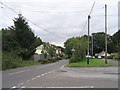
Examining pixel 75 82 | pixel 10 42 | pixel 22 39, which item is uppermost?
pixel 22 39

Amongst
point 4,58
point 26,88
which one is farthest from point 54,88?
point 4,58

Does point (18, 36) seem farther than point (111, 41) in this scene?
No

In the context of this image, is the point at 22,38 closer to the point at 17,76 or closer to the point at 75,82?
the point at 17,76

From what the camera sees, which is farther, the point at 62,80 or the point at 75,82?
the point at 62,80

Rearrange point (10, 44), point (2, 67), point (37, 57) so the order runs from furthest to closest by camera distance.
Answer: point (37, 57)
point (10, 44)
point (2, 67)

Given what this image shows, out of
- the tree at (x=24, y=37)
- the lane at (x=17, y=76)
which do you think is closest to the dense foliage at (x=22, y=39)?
the tree at (x=24, y=37)

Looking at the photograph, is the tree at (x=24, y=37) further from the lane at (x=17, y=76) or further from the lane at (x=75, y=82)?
the lane at (x=75, y=82)

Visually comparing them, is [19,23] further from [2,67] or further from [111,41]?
[111,41]

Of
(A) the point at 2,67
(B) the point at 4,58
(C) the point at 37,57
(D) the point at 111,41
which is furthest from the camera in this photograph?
(D) the point at 111,41

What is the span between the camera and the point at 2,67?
40.5m

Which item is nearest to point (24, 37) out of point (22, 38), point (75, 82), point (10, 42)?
point (22, 38)

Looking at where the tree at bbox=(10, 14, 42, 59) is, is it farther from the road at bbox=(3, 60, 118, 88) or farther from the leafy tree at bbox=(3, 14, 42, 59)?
the road at bbox=(3, 60, 118, 88)

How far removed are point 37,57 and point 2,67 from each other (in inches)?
1587

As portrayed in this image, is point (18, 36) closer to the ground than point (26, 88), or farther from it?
farther from it
